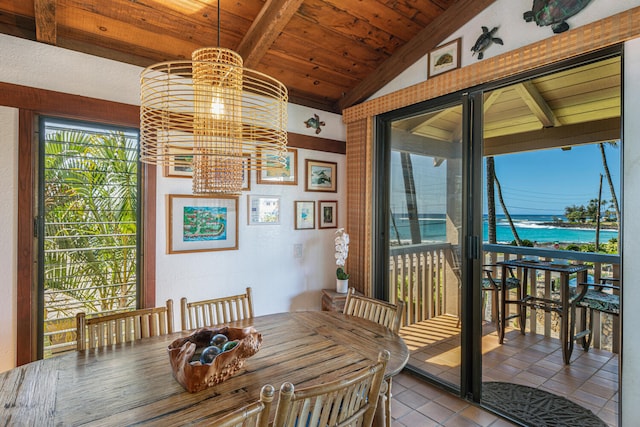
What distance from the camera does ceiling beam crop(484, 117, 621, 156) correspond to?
2.62 m

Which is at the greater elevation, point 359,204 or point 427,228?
point 359,204

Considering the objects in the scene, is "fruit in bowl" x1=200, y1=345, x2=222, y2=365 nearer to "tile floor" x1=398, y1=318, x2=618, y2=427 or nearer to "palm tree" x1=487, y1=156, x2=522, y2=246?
"tile floor" x1=398, y1=318, x2=618, y2=427

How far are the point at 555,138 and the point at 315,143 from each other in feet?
8.01

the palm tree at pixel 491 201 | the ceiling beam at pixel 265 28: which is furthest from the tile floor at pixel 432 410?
the ceiling beam at pixel 265 28

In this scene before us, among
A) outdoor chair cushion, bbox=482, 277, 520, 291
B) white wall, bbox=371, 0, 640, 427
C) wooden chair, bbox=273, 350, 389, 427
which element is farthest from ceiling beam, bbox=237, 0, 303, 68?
outdoor chair cushion, bbox=482, 277, 520, 291

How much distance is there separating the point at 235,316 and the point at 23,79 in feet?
6.42

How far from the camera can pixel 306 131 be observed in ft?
10.6

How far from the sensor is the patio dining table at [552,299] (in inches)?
113

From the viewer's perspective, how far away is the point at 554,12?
1896mm

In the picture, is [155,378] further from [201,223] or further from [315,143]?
[315,143]

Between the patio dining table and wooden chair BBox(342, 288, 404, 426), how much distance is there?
74.5 inches

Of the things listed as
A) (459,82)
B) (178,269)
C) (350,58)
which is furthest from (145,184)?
(459,82)

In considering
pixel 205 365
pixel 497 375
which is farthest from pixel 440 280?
pixel 205 365

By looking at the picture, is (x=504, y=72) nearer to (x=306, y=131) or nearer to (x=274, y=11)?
(x=274, y=11)
